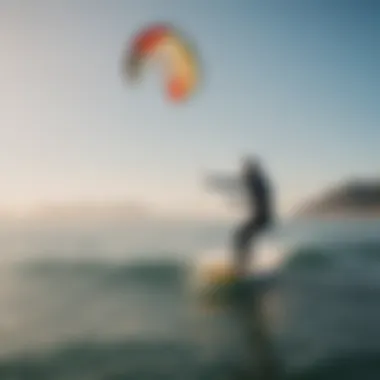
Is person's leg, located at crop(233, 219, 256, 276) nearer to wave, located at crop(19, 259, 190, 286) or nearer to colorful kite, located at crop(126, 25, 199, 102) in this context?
wave, located at crop(19, 259, 190, 286)

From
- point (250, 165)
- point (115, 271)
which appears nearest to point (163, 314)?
point (115, 271)

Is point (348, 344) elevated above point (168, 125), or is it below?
below

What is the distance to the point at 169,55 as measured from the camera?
1.47 m

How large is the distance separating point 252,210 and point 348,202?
0.77 ft

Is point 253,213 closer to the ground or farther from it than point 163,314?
farther from it

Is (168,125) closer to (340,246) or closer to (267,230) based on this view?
(267,230)

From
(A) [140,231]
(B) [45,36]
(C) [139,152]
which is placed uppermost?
(B) [45,36]

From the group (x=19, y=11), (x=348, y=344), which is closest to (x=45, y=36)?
(x=19, y=11)

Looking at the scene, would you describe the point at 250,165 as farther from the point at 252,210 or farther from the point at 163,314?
the point at 163,314

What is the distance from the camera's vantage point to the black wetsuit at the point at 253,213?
4.82ft

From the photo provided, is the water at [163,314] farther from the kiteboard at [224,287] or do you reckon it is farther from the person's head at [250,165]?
the person's head at [250,165]

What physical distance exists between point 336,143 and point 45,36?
2.47 ft

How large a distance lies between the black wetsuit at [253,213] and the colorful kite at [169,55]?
10.2 inches

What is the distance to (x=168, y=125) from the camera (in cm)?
149
